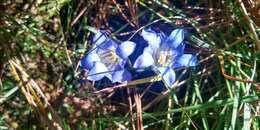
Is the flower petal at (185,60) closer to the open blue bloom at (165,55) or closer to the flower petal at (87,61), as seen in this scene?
the open blue bloom at (165,55)

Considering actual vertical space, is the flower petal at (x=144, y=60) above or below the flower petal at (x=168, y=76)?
above

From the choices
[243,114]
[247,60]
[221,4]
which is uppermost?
[221,4]

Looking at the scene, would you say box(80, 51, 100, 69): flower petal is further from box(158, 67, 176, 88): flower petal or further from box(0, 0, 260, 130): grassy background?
box(158, 67, 176, 88): flower petal

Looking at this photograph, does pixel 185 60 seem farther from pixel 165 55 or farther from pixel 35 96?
pixel 35 96

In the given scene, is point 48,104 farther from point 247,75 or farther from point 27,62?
point 247,75

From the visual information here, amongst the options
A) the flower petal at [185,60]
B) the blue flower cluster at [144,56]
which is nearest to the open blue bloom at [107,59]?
the blue flower cluster at [144,56]

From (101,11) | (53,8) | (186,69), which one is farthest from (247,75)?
(53,8)

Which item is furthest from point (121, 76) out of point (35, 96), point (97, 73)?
point (35, 96)
